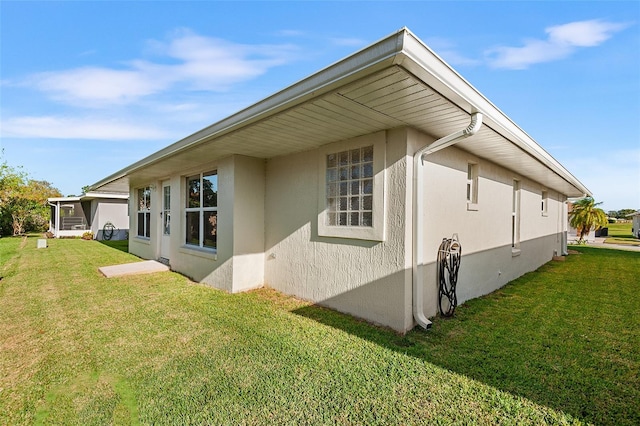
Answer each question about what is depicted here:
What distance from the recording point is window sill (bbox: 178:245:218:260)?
5.99 meters

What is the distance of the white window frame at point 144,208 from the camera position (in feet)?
31.9

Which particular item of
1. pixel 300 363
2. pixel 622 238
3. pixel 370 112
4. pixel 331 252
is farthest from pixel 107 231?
pixel 622 238

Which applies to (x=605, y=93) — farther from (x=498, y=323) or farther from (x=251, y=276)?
(x=251, y=276)

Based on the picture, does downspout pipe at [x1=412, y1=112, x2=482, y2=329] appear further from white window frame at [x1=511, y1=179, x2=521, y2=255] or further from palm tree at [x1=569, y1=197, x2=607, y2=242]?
palm tree at [x1=569, y1=197, x2=607, y2=242]

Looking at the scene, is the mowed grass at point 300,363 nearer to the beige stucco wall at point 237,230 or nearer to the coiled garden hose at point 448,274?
the coiled garden hose at point 448,274

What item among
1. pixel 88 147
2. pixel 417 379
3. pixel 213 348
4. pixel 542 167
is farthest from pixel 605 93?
pixel 88 147

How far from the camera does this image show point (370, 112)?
322 centimetres

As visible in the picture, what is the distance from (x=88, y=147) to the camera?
14.7 metres

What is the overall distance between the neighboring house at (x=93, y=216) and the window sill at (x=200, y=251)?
12.2 m

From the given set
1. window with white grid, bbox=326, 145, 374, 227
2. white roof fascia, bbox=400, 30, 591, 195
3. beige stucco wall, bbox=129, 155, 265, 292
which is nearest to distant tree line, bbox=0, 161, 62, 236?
beige stucco wall, bbox=129, 155, 265, 292

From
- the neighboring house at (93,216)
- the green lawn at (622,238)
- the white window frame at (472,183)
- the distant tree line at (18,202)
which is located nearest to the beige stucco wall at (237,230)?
the white window frame at (472,183)

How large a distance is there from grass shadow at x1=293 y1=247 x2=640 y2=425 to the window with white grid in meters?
1.42

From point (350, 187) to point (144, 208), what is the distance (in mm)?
8584

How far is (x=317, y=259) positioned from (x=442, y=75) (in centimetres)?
319
